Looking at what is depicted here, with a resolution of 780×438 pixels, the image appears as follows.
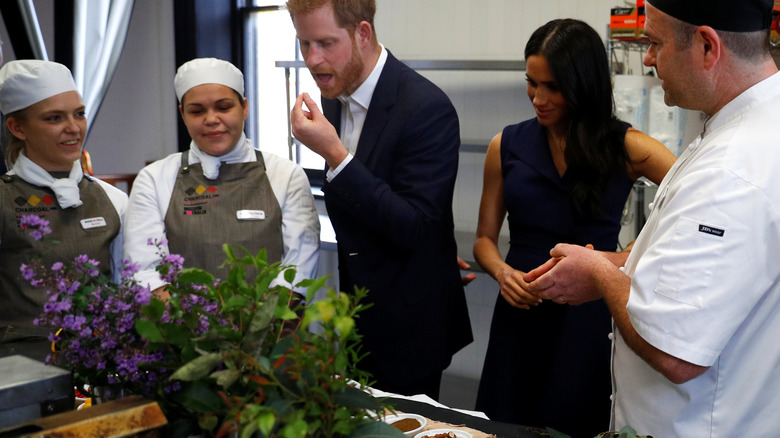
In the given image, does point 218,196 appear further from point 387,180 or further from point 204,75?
point 387,180

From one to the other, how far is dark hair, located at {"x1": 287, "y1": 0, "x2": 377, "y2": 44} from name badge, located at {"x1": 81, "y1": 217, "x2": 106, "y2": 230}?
A: 0.78 meters

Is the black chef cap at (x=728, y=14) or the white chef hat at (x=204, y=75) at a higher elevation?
the black chef cap at (x=728, y=14)

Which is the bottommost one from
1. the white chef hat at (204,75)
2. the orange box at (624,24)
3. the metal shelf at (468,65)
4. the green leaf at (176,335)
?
the green leaf at (176,335)

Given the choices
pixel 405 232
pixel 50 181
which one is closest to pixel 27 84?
pixel 50 181

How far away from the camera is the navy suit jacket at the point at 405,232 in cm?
202

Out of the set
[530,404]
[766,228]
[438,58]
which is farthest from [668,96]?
[438,58]

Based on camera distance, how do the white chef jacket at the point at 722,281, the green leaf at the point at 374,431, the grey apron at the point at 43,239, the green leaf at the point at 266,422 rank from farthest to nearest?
1. the grey apron at the point at 43,239
2. the white chef jacket at the point at 722,281
3. the green leaf at the point at 374,431
4. the green leaf at the point at 266,422

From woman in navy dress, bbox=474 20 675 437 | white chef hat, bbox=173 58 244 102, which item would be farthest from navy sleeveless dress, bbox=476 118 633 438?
white chef hat, bbox=173 58 244 102

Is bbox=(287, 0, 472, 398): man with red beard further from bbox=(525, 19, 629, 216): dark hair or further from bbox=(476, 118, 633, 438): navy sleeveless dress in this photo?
bbox=(525, 19, 629, 216): dark hair

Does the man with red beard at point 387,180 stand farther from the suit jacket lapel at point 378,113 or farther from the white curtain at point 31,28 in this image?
the white curtain at point 31,28

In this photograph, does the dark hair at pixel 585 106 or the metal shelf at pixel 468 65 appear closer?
the dark hair at pixel 585 106

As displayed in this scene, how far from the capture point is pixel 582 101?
2117 millimetres

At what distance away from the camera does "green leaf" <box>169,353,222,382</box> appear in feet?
2.83

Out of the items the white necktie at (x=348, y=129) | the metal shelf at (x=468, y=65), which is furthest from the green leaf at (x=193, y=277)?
the metal shelf at (x=468, y=65)
